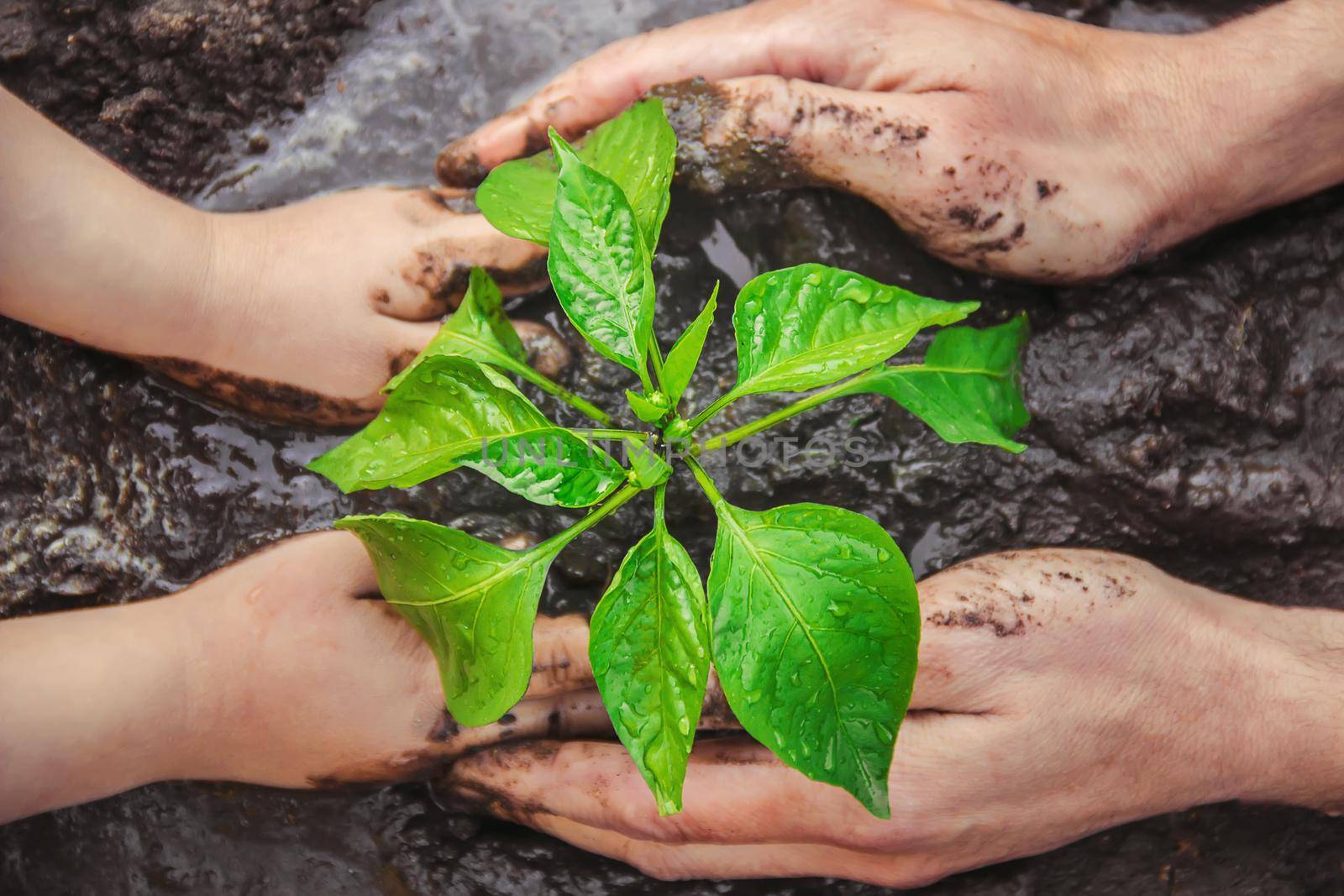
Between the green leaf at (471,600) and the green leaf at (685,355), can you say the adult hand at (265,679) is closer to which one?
the green leaf at (471,600)

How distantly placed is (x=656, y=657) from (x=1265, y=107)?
3.86 ft

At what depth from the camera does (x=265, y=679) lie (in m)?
1.35

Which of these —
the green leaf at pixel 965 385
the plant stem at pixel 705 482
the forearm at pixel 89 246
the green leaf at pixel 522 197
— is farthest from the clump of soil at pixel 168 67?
the green leaf at pixel 965 385

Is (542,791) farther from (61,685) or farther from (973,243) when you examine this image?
(973,243)

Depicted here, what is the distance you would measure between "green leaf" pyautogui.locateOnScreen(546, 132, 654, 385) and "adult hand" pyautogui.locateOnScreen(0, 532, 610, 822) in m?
0.53

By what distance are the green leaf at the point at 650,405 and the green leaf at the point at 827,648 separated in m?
0.21

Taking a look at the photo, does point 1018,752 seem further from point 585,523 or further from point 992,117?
point 992,117

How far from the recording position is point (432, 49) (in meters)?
1.54

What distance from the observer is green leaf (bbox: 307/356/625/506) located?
37.3 inches

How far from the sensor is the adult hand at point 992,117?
1.30 m

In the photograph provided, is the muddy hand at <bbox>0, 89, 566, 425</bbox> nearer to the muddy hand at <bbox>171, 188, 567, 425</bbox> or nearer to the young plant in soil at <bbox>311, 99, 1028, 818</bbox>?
the muddy hand at <bbox>171, 188, 567, 425</bbox>

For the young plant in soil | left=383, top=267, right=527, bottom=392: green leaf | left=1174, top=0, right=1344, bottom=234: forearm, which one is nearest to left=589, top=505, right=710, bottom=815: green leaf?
the young plant in soil

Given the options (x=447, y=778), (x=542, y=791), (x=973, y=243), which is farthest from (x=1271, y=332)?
(x=447, y=778)

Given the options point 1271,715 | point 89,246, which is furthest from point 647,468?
point 1271,715
